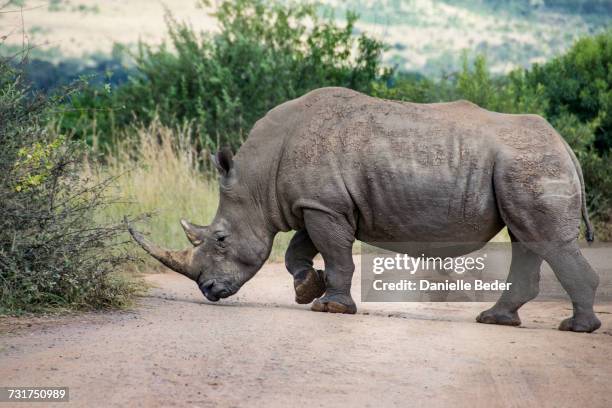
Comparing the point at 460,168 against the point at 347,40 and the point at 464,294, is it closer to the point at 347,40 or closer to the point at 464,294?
the point at 464,294

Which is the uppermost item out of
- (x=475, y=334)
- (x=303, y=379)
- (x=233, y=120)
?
(x=303, y=379)

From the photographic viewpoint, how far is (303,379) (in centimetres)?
536

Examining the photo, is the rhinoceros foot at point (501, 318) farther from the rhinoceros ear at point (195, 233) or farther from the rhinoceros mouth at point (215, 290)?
the rhinoceros ear at point (195, 233)

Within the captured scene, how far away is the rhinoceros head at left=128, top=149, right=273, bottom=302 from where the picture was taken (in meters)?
8.05

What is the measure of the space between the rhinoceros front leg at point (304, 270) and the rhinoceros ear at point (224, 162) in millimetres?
Result: 739

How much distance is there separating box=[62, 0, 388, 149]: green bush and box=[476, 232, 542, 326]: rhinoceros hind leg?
27.1 feet

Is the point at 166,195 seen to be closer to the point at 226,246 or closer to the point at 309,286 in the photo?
the point at 226,246

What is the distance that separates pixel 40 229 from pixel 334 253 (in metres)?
2.13

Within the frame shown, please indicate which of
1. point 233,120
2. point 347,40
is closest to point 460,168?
point 233,120

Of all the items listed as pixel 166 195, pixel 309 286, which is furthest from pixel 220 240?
pixel 166 195

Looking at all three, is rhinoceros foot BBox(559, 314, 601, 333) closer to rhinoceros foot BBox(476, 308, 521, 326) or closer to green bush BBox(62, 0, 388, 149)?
rhinoceros foot BBox(476, 308, 521, 326)

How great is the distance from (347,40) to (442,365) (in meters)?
12.0

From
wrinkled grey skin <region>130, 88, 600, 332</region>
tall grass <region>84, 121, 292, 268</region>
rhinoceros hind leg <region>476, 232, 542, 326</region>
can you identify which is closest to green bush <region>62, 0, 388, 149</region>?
tall grass <region>84, 121, 292, 268</region>

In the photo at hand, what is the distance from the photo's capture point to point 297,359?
19.0ft
